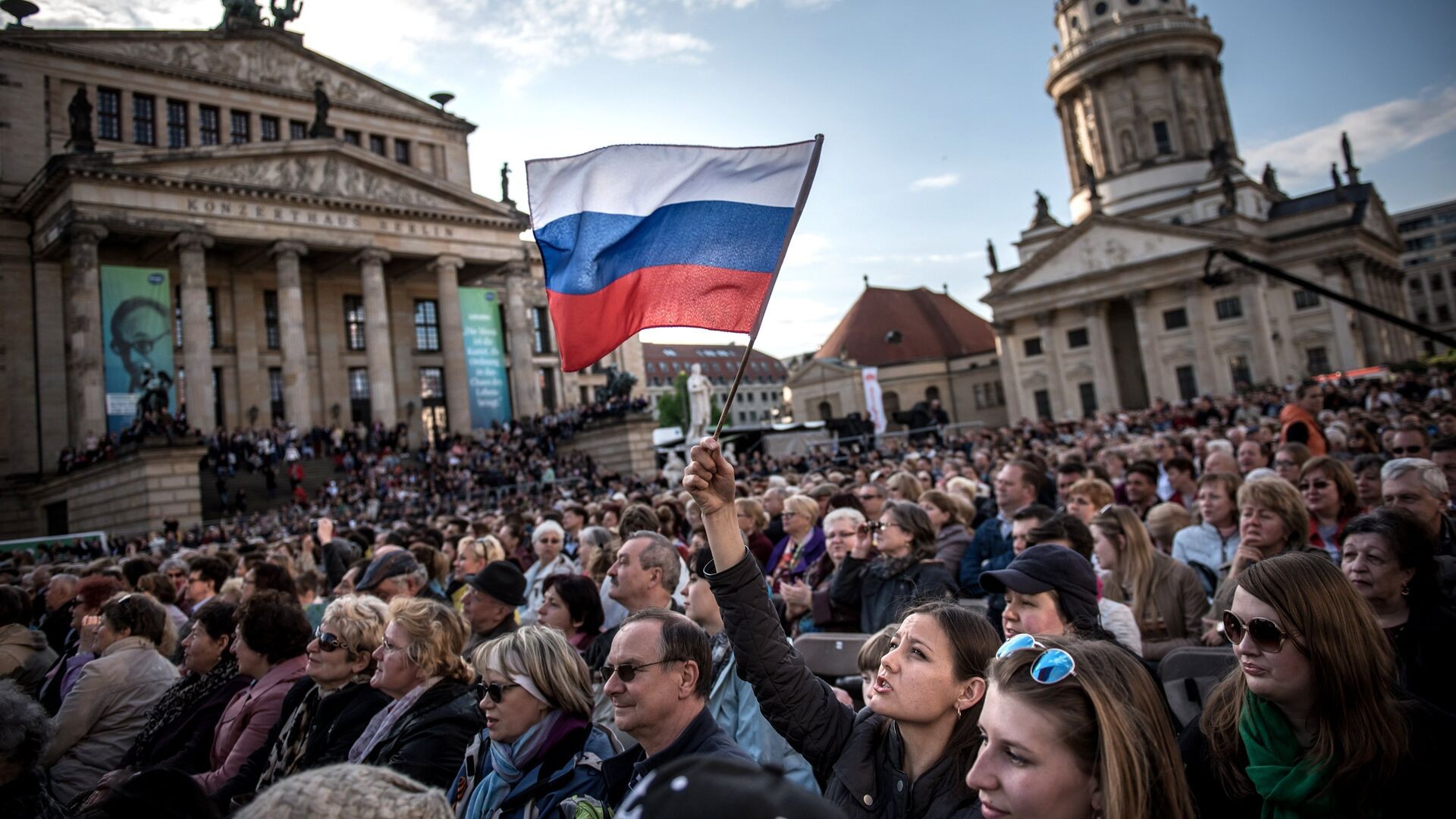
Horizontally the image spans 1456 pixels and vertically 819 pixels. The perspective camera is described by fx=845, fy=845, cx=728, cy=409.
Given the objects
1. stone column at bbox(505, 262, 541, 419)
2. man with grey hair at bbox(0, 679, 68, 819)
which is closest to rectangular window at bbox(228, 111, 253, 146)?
stone column at bbox(505, 262, 541, 419)

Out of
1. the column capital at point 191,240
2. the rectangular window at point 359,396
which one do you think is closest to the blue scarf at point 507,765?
the column capital at point 191,240

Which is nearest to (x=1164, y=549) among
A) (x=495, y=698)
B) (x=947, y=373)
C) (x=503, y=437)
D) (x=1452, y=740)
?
(x=1452, y=740)

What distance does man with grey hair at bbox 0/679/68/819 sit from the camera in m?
3.67

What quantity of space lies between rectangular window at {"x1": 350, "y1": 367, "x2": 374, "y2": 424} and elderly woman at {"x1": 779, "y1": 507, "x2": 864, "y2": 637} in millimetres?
35748

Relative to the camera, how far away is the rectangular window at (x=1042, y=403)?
57719 mm

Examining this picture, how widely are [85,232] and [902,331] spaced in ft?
197

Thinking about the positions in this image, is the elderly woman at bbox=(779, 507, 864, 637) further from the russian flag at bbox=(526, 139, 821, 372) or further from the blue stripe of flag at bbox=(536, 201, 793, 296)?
the blue stripe of flag at bbox=(536, 201, 793, 296)

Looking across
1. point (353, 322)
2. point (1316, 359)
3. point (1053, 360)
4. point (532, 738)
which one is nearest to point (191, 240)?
point (353, 322)

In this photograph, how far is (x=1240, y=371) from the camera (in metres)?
51.0

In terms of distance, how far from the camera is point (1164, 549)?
675cm

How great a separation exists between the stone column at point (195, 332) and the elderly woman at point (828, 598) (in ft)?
101

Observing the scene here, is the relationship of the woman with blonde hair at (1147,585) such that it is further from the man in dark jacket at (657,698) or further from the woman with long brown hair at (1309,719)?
the man in dark jacket at (657,698)

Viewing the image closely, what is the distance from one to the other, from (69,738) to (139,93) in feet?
132

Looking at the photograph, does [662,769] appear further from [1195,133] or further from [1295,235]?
[1195,133]
